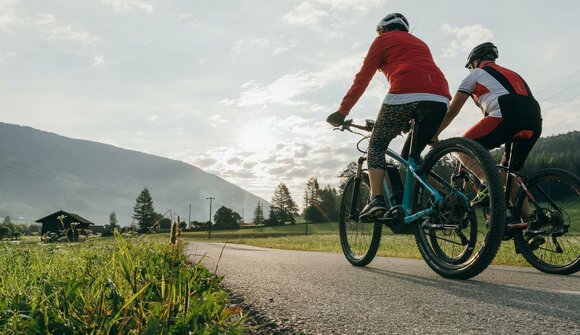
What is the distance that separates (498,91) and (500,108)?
0.21 m

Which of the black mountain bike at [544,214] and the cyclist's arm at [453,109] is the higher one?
the cyclist's arm at [453,109]

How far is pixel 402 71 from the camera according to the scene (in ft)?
14.3

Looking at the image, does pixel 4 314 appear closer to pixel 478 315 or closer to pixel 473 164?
pixel 478 315

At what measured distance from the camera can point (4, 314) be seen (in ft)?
Result: 6.30

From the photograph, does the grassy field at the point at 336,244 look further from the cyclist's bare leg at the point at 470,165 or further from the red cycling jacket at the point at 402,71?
the red cycling jacket at the point at 402,71

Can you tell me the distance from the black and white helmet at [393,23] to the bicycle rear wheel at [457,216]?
1595mm

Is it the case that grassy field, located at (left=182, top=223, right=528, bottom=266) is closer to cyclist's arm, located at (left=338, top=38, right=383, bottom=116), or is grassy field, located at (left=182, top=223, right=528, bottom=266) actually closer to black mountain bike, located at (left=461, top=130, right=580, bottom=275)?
black mountain bike, located at (left=461, top=130, right=580, bottom=275)

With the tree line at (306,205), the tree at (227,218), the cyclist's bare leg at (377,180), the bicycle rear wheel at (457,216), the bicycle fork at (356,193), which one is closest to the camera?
the bicycle rear wheel at (457,216)

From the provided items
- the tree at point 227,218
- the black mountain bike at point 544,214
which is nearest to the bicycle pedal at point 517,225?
the black mountain bike at point 544,214

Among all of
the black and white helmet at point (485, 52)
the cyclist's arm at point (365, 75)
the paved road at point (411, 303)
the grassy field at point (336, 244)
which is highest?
the black and white helmet at point (485, 52)

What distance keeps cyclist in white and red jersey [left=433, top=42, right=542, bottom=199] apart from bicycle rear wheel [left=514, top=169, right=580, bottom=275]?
36 centimetres

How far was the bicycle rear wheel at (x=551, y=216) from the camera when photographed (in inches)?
183

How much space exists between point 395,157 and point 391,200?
491 mm

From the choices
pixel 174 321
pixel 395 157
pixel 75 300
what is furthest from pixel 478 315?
pixel 395 157
